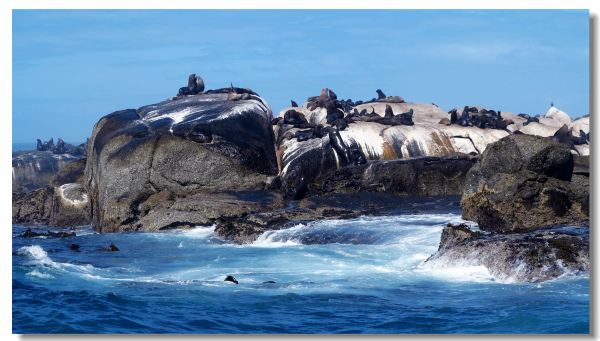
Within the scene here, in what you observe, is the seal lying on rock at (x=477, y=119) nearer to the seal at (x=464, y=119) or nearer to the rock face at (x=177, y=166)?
the seal at (x=464, y=119)

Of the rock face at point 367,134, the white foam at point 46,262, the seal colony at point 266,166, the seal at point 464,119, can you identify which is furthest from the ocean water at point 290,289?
the seal at point 464,119

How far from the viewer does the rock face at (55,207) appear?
28562mm

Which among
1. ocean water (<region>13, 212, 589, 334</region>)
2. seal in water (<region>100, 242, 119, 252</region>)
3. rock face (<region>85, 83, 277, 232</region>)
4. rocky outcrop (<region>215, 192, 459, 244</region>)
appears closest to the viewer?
ocean water (<region>13, 212, 589, 334</region>)

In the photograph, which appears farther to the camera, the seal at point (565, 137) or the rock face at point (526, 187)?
the seal at point (565, 137)

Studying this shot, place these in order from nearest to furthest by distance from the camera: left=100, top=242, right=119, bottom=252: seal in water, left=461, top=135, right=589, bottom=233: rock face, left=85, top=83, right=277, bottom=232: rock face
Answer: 1. left=461, top=135, right=589, bottom=233: rock face
2. left=100, top=242, right=119, bottom=252: seal in water
3. left=85, top=83, right=277, bottom=232: rock face

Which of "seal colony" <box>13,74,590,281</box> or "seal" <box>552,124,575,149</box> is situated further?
"seal" <box>552,124,575,149</box>

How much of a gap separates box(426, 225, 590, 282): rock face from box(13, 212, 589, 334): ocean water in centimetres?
26

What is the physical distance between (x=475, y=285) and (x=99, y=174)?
14907 millimetres

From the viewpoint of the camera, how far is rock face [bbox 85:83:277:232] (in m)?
24.5

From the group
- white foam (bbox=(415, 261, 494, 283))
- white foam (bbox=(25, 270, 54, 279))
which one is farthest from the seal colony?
white foam (bbox=(25, 270, 54, 279))

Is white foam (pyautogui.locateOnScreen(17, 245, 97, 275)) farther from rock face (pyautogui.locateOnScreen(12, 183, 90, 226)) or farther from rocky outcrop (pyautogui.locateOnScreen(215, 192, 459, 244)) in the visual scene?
rock face (pyautogui.locateOnScreen(12, 183, 90, 226))

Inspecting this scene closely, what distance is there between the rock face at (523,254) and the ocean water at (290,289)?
26cm

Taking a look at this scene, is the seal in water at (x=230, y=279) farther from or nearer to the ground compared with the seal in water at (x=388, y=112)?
nearer to the ground

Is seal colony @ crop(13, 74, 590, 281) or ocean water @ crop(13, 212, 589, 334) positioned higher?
seal colony @ crop(13, 74, 590, 281)
